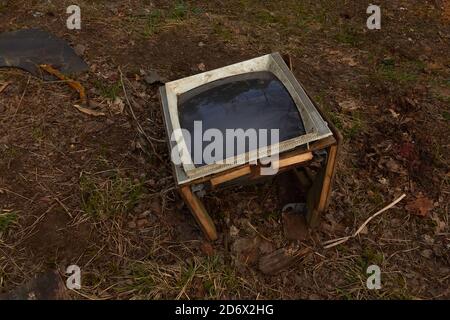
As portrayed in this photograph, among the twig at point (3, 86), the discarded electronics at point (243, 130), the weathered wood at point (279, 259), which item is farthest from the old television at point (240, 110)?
the twig at point (3, 86)

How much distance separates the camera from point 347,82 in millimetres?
3521

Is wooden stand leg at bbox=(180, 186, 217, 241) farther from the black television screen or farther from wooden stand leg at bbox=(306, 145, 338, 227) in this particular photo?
wooden stand leg at bbox=(306, 145, 338, 227)

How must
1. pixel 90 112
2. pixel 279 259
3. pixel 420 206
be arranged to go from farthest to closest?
1. pixel 90 112
2. pixel 420 206
3. pixel 279 259

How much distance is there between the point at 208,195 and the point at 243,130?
2.42 ft

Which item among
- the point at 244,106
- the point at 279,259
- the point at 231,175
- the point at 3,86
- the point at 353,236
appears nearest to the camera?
the point at 231,175

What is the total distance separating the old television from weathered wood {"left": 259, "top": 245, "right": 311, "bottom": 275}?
Answer: 819 mm

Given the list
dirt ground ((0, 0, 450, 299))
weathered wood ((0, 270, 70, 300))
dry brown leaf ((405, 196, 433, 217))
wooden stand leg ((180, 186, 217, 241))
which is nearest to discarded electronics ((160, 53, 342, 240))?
wooden stand leg ((180, 186, 217, 241))

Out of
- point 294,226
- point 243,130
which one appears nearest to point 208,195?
point 294,226

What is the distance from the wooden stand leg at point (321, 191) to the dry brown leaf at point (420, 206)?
0.72m

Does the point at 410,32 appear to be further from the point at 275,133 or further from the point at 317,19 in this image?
the point at 275,133

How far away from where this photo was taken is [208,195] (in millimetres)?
2699

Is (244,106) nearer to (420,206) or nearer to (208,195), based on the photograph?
(208,195)
